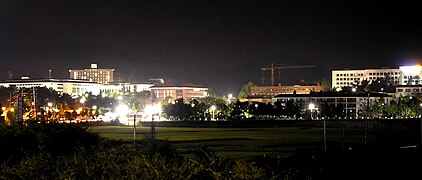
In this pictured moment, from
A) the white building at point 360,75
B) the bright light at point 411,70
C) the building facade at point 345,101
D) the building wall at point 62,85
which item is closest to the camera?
the building facade at point 345,101

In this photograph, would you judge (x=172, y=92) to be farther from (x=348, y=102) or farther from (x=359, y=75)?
(x=348, y=102)

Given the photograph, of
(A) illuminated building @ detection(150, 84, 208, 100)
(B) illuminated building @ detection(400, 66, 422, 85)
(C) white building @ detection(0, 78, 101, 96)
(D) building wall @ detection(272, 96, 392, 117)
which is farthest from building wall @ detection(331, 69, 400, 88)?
(C) white building @ detection(0, 78, 101, 96)

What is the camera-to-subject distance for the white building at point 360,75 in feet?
497

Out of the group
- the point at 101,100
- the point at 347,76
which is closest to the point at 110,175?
the point at 101,100

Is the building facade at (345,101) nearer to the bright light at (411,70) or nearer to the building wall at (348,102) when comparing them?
the building wall at (348,102)

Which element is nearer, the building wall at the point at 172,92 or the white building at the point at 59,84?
the white building at the point at 59,84

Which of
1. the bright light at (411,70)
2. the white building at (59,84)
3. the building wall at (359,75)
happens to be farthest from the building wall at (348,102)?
the white building at (59,84)

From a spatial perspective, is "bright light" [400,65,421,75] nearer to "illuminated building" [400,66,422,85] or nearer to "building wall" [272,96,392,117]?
"illuminated building" [400,66,422,85]

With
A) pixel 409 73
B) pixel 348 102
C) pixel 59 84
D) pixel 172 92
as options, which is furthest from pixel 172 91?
pixel 348 102

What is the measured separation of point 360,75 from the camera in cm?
15688

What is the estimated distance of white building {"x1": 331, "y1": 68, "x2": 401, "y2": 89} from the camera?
151500 mm

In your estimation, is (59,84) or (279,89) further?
(279,89)

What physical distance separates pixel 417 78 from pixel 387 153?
378 ft

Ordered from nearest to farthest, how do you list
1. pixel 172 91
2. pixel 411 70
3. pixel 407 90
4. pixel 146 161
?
pixel 146 161
pixel 407 90
pixel 411 70
pixel 172 91
